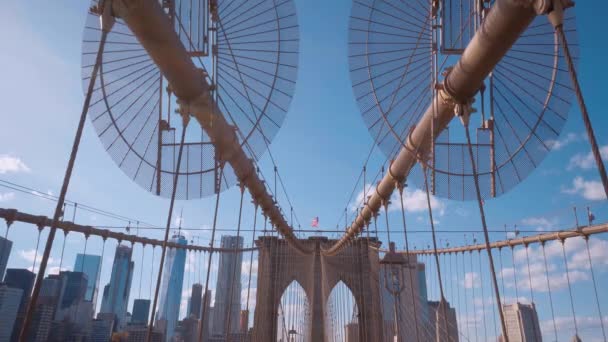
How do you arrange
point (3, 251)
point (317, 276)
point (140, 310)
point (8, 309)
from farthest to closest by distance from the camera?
point (140, 310) < point (8, 309) < point (317, 276) < point (3, 251)

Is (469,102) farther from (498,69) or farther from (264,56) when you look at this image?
(264,56)

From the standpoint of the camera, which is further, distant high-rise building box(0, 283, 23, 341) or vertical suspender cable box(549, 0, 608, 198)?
distant high-rise building box(0, 283, 23, 341)

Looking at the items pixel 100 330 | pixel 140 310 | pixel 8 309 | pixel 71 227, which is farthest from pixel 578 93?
pixel 140 310

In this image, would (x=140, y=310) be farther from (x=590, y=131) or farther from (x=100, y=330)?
(x=590, y=131)

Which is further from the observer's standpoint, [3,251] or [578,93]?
[3,251]

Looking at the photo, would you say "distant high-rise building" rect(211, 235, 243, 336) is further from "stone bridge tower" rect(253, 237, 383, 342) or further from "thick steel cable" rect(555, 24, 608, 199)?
"thick steel cable" rect(555, 24, 608, 199)

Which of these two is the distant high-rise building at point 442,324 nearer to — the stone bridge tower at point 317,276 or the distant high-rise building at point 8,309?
the stone bridge tower at point 317,276

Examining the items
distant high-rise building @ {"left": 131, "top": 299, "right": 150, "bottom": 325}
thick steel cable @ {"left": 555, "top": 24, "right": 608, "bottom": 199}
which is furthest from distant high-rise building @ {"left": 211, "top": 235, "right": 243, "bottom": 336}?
distant high-rise building @ {"left": 131, "top": 299, "right": 150, "bottom": 325}

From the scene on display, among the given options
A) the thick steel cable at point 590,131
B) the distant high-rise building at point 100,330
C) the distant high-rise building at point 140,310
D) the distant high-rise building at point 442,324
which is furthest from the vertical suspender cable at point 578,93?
the distant high-rise building at point 140,310
